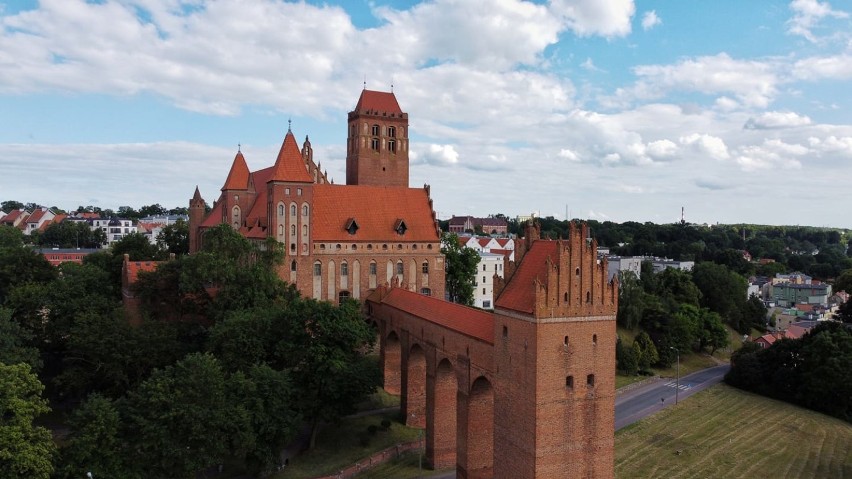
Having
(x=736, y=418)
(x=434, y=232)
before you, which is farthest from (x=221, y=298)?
(x=736, y=418)

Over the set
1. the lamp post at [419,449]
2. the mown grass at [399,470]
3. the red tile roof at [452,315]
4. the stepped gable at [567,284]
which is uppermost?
the stepped gable at [567,284]

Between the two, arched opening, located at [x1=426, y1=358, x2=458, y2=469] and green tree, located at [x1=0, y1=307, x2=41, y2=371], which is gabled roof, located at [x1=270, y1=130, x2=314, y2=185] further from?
arched opening, located at [x1=426, y1=358, x2=458, y2=469]

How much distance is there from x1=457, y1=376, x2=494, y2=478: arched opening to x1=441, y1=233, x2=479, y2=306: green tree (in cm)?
3568

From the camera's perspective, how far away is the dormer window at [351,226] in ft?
200

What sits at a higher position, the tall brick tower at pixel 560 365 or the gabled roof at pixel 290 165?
the gabled roof at pixel 290 165

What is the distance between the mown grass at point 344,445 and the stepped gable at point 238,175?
29.3 meters

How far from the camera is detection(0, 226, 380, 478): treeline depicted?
108 feet

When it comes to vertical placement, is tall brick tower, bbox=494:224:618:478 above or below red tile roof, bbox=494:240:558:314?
below

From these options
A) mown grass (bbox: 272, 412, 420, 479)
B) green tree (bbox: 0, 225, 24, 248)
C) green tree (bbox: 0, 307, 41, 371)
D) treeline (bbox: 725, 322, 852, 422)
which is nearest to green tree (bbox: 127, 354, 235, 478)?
mown grass (bbox: 272, 412, 420, 479)

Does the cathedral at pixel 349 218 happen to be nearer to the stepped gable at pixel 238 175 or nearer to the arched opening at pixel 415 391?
the stepped gable at pixel 238 175

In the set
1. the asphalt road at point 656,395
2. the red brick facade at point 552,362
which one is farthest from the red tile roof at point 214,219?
the asphalt road at point 656,395

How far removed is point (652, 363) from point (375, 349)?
37.3 metres

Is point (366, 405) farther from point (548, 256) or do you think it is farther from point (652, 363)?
point (652, 363)

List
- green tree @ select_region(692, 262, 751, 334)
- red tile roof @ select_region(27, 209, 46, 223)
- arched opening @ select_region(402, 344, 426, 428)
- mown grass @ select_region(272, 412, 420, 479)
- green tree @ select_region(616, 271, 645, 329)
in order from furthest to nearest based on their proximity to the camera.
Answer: red tile roof @ select_region(27, 209, 46, 223) → green tree @ select_region(692, 262, 751, 334) → green tree @ select_region(616, 271, 645, 329) → arched opening @ select_region(402, 344, 426, 428) → mown grass @ select_region(272, 412, 420, 479)
